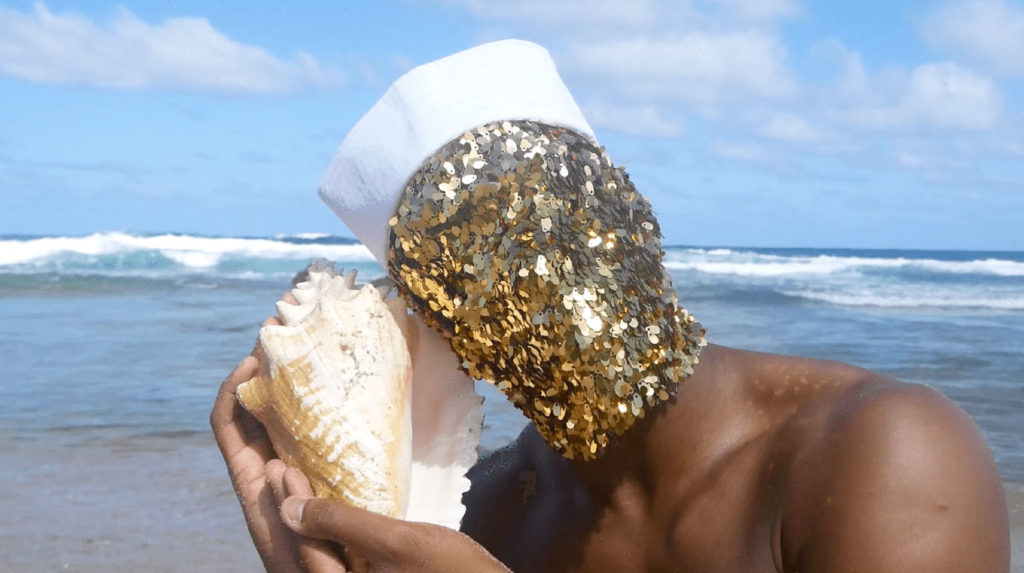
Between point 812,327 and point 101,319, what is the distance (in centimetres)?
819

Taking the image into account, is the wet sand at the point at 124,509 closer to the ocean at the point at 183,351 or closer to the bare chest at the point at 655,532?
the ocean at the point at 183,351

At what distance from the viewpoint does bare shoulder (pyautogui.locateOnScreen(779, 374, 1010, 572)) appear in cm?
147

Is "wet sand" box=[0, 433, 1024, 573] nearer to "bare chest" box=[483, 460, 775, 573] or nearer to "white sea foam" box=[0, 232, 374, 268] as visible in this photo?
"bare chest" box=[483, 460, 775, 573]

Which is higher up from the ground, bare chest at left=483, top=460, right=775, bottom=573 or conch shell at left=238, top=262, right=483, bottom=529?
conch shell at left=238, top=262, right=483, bottom=529

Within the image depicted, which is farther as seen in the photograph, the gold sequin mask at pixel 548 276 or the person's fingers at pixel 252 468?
the person's fingers at pixel 252 468

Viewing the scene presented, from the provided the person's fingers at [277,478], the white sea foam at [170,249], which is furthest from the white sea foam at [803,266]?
the person's fingers at [277,478]

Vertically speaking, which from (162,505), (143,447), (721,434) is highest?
(721,434)

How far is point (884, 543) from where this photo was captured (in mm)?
1481

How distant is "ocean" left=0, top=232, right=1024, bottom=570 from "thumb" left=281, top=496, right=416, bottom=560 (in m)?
2.52

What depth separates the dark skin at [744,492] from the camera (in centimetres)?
149

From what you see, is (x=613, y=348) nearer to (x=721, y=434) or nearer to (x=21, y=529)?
(x=721, y=434)

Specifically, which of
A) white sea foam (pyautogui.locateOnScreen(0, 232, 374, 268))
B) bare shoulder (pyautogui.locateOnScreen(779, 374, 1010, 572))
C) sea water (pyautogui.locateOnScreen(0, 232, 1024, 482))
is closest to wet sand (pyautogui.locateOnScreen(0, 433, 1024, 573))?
sea water (pyautogui.locateOnScreen(0, 232, 1024, 482))

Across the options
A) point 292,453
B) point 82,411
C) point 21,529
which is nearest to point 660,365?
point 292,453

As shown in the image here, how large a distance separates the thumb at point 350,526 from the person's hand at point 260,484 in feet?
0.10
